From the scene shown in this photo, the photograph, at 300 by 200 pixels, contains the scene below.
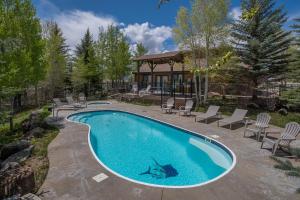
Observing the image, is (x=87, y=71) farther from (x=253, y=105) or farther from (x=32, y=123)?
(x=253, y=105)

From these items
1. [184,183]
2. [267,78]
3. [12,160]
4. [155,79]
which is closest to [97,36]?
[155,79]

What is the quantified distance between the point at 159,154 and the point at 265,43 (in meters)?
10.5

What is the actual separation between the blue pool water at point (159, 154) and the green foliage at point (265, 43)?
24.7 feet

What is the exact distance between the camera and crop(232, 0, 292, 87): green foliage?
43.1ft

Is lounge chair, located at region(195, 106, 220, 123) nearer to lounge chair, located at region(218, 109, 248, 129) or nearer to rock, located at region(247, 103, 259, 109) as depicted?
lounge chair, located at region(218, 109, 248, 129)

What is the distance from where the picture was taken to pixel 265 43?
42.6 feet

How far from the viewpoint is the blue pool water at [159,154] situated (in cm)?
604

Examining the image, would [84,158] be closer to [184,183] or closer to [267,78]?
[184,183]

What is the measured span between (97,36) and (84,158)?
23.1 meters

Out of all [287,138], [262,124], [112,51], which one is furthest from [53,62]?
[287,138]

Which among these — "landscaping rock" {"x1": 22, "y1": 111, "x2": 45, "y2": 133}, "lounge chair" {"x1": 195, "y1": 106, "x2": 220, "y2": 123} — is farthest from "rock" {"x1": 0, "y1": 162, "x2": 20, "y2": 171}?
"lounge chair" {"x1": 195, "y1": 106, "x2": 220, "y2": 123}

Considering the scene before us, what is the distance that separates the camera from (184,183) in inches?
221

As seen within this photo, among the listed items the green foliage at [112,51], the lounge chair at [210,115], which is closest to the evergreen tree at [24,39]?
the lounge chair at [210,115]

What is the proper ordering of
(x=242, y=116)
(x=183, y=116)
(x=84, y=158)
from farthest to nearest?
(x=183, y=116), (x=242, y=116), (x=84, y=158)
